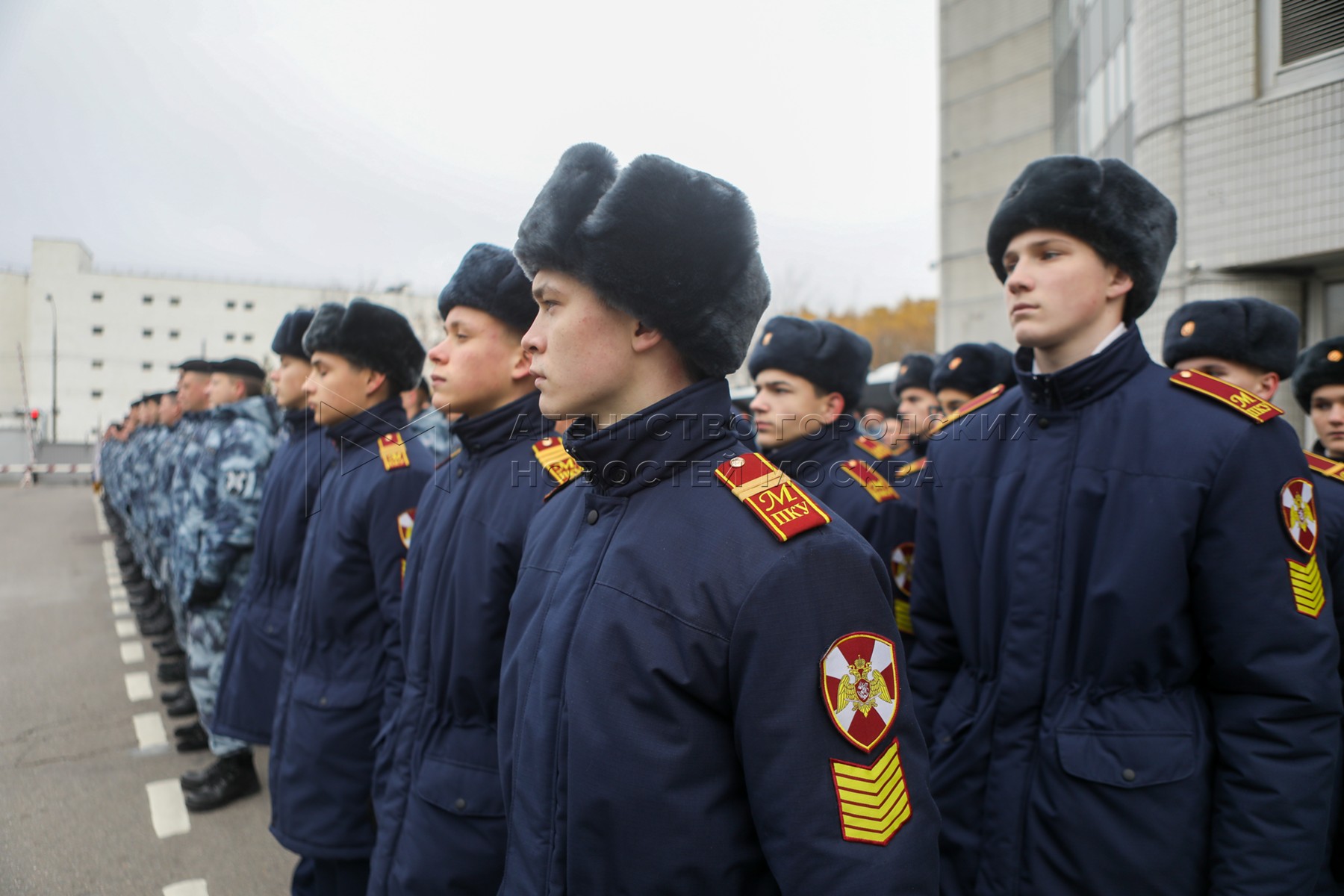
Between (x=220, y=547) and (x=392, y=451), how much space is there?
7.01ft

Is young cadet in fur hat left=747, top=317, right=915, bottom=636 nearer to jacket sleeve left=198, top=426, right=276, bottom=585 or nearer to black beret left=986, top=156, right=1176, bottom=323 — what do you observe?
black beret left=986, top=156, right=1176, bottom=323

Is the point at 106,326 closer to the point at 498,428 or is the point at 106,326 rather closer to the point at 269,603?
the point at 269,603

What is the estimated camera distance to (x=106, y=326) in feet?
182

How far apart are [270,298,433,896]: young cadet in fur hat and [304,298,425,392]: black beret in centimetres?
39

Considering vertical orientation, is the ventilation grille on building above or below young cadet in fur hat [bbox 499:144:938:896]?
above

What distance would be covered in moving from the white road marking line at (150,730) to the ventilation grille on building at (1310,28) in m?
9.56

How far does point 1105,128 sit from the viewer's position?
12586 mm

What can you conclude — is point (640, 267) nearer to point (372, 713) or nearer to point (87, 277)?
point (372, 713)

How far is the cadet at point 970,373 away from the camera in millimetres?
5359

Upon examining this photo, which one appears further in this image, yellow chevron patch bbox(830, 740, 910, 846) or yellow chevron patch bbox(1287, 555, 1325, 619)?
yellow chevron patch bbox(1287, 555, 1325, 619)

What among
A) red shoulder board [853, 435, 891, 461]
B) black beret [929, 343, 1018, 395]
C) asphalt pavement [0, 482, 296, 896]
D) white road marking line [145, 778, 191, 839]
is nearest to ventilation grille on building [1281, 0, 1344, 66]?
black beret [929, 343, 1018, 395]

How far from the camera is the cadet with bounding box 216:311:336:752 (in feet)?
11.7

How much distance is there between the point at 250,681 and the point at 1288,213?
774 cm

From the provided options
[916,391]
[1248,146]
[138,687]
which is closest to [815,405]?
[916,391]
